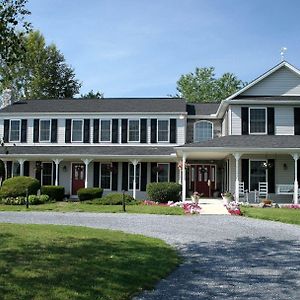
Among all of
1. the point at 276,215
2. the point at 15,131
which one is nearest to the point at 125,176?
the point at 15,131

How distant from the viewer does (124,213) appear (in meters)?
18.3

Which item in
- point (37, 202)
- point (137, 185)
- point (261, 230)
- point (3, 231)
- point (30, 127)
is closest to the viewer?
point (3, 231)

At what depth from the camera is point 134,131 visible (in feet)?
94.4

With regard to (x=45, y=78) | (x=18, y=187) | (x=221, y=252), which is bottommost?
(x=221, y=252)

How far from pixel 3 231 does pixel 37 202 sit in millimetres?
11602

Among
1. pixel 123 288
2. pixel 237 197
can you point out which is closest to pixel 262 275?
pixel 123 288

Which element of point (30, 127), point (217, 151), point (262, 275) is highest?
point (30, 127)

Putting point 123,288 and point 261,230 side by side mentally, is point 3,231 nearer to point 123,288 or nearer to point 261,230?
point 123,288

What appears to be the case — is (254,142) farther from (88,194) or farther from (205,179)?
(88,194)

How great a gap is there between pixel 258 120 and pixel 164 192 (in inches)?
257

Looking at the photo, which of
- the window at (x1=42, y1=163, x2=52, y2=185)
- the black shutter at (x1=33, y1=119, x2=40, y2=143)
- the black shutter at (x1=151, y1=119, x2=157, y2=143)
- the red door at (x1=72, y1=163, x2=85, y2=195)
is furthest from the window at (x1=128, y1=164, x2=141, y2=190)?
the black shutter at (x1=33, y1=119, x2=40, y2=143)

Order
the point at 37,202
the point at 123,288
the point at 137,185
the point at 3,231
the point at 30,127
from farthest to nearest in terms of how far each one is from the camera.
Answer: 1. the point at 30,127
2. the point at 137,185
3. the point at 37,202
4. the point at 3,231
5. the point at 123,288

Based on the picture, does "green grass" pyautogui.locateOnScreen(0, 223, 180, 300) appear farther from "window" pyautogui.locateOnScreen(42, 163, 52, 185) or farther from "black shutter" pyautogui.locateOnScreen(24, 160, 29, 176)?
"black shutter" pyautogui.locateOnScreen(24, 160, 29, 176)

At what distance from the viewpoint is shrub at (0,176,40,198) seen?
23.6 m
